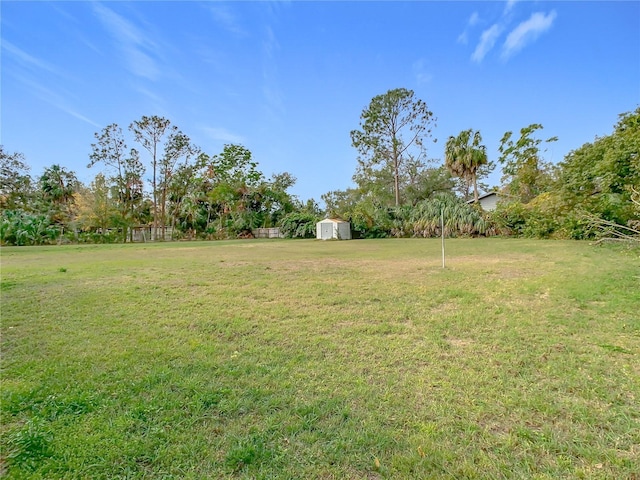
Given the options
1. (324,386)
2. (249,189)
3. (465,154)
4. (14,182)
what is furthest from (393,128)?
(14,182)

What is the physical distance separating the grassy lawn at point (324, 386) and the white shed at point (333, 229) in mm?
17992

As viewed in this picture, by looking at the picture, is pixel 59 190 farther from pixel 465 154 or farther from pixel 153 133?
pixel 465 154

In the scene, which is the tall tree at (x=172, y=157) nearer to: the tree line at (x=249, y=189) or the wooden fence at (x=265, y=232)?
the tree line at (x=249, y=189)

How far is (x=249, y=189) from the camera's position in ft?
91.1

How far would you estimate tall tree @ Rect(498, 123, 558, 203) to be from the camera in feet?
66.4

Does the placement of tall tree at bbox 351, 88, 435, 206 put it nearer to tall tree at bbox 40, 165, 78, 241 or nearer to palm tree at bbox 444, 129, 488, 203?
palm tree at bbox 444, 129, 488, 203

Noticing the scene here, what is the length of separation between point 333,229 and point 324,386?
20539 millimetres

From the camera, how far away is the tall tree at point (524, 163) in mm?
20250

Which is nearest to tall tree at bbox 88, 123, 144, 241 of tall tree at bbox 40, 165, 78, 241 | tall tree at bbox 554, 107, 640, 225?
tall tree at bbox 40, 165, 78, 241

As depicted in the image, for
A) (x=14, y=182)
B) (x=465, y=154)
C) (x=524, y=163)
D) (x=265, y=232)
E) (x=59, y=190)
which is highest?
(x=465, y=154)

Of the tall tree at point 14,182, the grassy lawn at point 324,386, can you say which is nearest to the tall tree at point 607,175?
the grassy lawn at point 324,386

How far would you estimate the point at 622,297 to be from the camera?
4105 millimetres

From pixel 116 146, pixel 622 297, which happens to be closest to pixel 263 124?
pixel 116 146

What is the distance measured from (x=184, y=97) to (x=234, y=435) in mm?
15282
